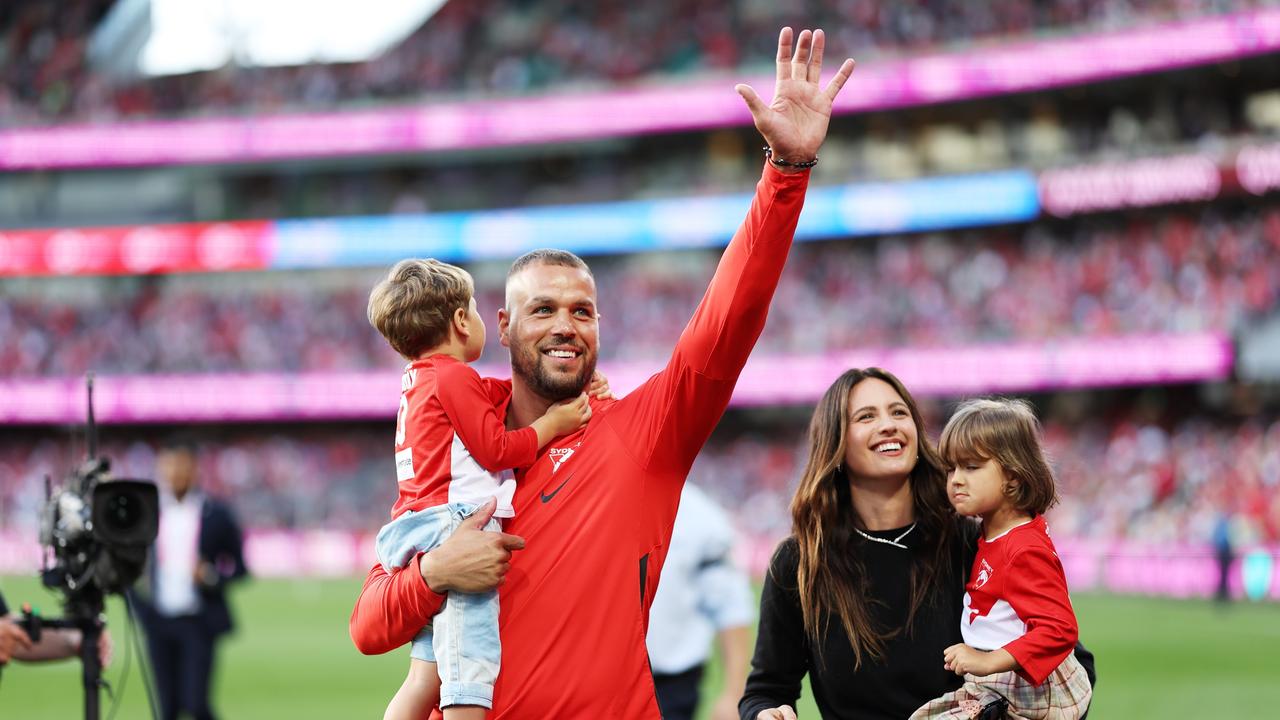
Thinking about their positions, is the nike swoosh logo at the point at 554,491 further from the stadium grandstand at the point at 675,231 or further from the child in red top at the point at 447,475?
the stadium grandstand at the point at 675,231

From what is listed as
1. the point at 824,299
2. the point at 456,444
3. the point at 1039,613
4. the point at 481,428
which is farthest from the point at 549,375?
the point at 824,299

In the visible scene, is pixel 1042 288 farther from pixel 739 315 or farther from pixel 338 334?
pixel 739 315

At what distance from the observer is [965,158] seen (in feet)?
129

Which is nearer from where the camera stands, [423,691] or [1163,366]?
[423,691]

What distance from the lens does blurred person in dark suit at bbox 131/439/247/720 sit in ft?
33.5

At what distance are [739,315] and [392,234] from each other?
43.2m

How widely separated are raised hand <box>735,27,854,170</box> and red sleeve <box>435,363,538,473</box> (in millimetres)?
1020

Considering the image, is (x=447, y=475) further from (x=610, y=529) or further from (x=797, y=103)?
(x=797, y=103)

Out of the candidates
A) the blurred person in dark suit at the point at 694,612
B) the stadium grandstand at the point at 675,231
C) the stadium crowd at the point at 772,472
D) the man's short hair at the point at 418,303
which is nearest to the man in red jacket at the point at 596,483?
the man's short hair at the point at 418,303

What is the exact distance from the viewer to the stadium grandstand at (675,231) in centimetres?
3133

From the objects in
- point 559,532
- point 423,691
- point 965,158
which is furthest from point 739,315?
point 965,158

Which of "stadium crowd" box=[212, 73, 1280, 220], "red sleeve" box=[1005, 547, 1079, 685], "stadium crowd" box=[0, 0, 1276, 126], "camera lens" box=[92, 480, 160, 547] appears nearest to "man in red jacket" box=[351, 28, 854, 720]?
"red sleeve" box=[1005, 547, 1079, 685]

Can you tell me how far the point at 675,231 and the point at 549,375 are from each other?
38.0 meters

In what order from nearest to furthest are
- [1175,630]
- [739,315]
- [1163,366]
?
1. [739,315]
2. [1175,630]
3. [1163,366]
